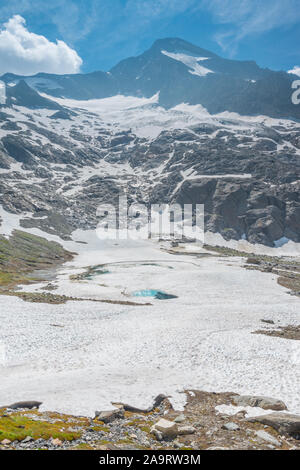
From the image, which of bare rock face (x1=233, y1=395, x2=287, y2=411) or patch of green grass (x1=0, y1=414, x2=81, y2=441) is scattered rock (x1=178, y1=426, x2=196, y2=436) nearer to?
patch of green grass (x1=0, y1=414, x2=81, y2=441)

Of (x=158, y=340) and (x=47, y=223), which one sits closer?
(x=158, y=340)

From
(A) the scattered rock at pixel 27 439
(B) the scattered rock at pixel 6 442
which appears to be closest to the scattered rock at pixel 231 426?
(A) the scattered rock at pixel 27 439

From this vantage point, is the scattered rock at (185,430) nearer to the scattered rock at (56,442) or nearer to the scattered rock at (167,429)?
the scattered rock at (167,429)

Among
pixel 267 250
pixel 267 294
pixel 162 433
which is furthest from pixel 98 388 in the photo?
pixel 267 250

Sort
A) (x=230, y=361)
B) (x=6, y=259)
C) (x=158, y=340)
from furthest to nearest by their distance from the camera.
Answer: (x=6, y=259) → (x=158, y=340) → (x=230, y=361)

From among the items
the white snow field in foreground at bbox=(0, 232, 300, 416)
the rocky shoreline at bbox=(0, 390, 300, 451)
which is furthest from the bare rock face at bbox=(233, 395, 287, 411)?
the white snow field in foreground at bbox=(0, 232, 300, 416)

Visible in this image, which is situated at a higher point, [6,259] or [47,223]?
[47,223]

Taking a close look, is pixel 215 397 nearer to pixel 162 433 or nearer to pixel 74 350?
pixel 162 433
